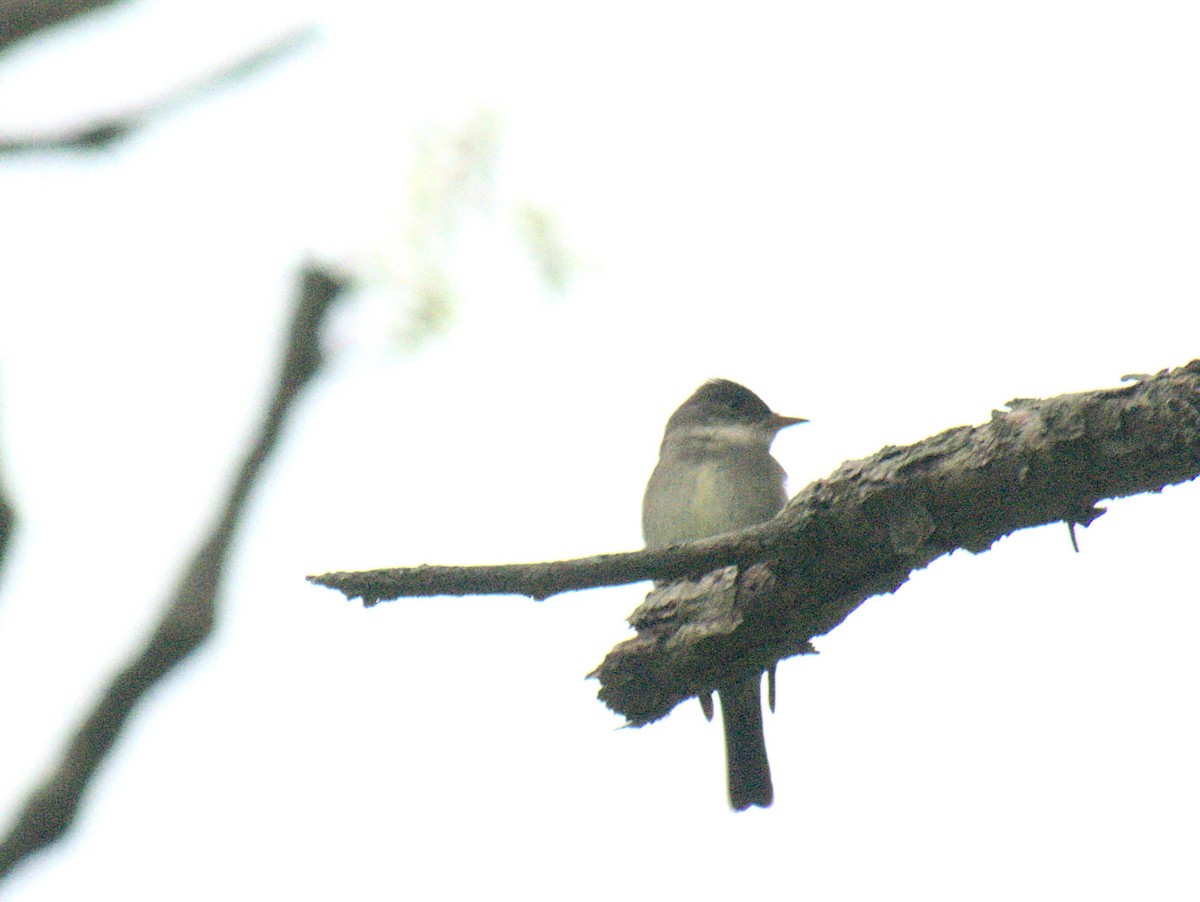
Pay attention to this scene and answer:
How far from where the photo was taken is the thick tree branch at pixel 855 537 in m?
2.96

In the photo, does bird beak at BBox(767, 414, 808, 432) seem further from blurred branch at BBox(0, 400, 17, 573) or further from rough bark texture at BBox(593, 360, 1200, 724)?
blurred branch at BBox(0, 400, 17, 573)

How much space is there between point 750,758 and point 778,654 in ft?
11.1

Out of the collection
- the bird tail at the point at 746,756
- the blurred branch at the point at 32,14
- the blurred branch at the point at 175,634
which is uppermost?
the blurred branch at the point at 32,14

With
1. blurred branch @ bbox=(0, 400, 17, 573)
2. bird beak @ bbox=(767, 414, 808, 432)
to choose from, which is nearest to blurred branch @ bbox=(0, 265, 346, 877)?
blurred branch @ bbox=(0, 400, 17, 573)

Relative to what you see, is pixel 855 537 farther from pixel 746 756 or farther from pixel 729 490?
pixel 729 490

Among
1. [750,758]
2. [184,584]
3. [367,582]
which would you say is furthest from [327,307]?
[750,758]

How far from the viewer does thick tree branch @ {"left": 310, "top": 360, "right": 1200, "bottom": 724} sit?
2961mm

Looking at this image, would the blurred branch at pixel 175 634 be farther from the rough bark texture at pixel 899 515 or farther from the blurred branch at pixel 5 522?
the rough bark texture at pixel 899 515

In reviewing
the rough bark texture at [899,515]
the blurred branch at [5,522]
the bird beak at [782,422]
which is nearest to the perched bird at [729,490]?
the bird beak at [782,422]

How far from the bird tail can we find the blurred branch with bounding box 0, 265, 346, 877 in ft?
15.7

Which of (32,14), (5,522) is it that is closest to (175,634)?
(5,522)

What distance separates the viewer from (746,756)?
670cm

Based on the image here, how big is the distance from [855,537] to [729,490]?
12.5 feet

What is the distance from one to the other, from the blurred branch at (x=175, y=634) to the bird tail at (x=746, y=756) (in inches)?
188
